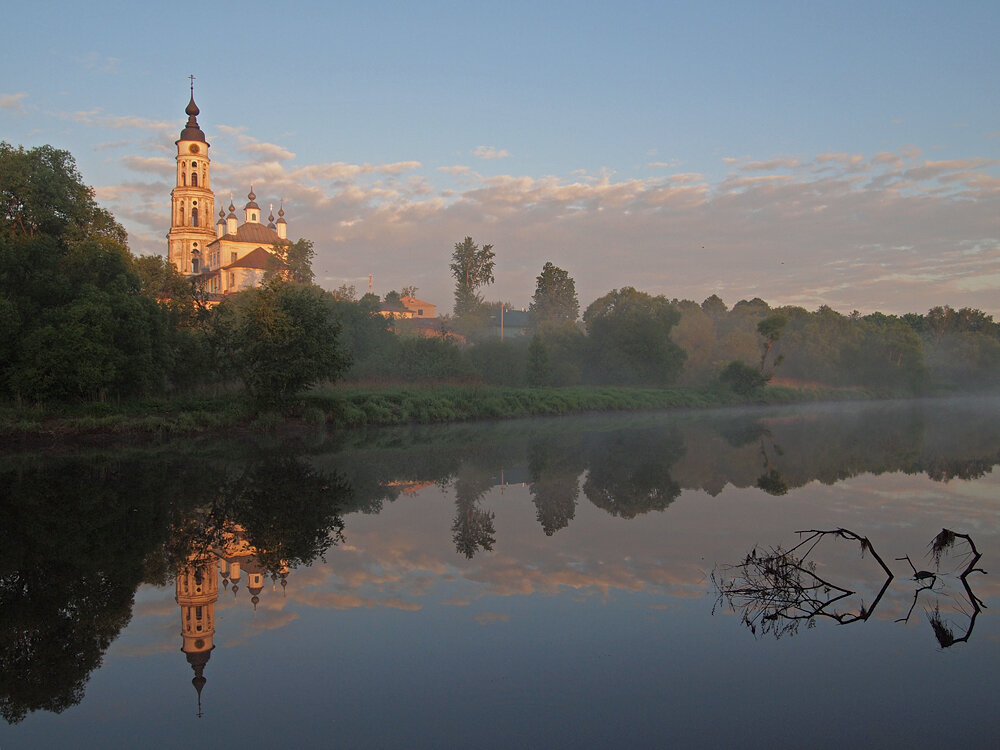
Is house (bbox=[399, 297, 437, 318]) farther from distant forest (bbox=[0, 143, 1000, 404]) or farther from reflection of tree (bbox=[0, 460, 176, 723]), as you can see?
reflection of tree (bbox=[0, 460, 176, 723])

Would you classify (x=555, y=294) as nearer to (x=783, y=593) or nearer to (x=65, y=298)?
(x=65, y=298)

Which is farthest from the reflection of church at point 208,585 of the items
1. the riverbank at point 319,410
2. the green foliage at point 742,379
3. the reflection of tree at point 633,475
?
the green foliage at point 742,379

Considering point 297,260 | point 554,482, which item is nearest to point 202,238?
point 297,260

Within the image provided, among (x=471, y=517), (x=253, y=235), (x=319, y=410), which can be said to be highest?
(x=253, y=235)

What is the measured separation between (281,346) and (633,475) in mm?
14321

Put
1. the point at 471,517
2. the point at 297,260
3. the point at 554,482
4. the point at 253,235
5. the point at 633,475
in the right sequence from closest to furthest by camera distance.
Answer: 1. the point at 471,517
2. the point at 554,482
3. the point at 633,475
4. the point at 297,260
5. the point at 253,235

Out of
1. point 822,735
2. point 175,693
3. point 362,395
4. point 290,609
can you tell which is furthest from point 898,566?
point 362,395

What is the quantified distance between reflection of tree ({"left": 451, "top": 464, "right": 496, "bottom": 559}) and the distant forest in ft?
38.5

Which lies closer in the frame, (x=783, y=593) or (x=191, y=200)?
(x=783, y=593)

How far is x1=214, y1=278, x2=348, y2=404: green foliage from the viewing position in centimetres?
2542

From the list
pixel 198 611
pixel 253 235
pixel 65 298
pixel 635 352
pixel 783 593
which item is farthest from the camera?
pixel 253 235

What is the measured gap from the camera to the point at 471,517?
12023mm

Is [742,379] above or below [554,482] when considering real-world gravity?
above

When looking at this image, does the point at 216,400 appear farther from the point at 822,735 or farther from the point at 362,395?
the point at 822,735
